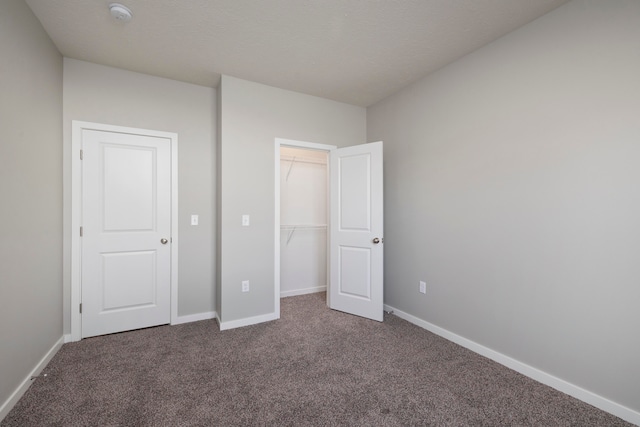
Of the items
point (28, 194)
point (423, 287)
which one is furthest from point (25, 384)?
point (423, 287)

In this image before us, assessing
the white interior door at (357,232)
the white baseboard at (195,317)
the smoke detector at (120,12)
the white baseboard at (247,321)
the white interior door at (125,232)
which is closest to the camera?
the smoke detector at (120,12)

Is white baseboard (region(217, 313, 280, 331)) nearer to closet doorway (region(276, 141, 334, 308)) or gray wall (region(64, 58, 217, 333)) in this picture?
gray wall (region(64, 58, 217, 333))

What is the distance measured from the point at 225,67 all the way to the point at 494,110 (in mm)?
2443

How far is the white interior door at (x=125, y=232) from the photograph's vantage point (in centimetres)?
257

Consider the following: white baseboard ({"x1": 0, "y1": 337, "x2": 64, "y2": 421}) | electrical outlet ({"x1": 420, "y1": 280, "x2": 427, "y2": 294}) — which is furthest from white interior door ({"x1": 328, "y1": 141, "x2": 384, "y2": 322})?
white baseboard ({"x1": 0, "y1": 337, "x2": 64, "y2": 421})

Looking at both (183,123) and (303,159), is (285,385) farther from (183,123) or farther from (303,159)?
(303,159)

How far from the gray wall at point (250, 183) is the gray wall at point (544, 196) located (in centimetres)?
159

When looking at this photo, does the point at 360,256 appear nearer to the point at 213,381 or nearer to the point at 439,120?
the point at 439,120

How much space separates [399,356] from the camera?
227 cm

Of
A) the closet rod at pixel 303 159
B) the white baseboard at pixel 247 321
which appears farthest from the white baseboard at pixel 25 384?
the closet rod at pixel 303 159

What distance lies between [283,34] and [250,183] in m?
1.42

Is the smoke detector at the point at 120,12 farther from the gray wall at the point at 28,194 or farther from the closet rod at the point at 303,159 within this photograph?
the closet rod at the point at 303,159

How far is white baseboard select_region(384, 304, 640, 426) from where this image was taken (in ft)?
5.25

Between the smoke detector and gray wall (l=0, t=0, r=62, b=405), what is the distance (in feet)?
1.68
